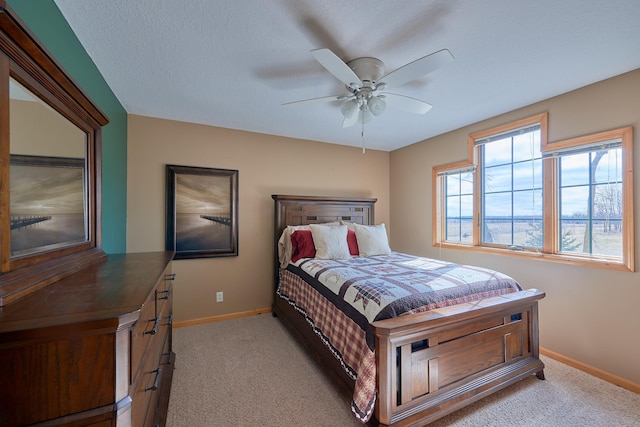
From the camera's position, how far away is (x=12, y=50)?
89 centimetres

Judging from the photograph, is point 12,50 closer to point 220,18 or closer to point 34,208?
point 34,208

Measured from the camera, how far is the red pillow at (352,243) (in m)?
3.31

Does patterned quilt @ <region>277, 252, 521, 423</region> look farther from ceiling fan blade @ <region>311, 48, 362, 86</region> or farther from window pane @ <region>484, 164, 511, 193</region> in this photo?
ceiling fan blade @ <region>311, 48, 362, 86</region>

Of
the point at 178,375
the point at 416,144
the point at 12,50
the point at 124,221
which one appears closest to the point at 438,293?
the point at 178,375

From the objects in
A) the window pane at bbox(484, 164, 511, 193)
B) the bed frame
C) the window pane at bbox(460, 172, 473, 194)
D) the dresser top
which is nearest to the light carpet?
the bed frame

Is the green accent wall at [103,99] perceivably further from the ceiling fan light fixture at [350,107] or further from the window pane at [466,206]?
the window pane at [466,206]

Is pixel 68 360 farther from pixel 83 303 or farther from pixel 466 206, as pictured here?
pixel 466 206

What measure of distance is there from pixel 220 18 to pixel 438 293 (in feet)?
7.29

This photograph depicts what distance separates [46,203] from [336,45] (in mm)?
1794

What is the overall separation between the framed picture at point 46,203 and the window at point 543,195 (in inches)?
142

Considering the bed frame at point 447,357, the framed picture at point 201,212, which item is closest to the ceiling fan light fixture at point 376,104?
the bed frame at point 447,357

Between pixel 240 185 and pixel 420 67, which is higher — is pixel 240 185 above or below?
below

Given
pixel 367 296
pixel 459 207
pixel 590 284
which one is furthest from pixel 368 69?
pixel 590 284

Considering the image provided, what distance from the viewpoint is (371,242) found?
331 cm
